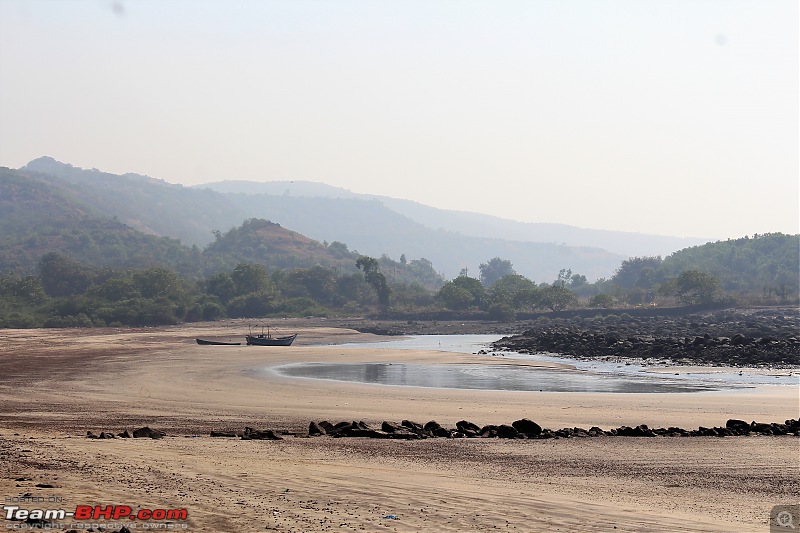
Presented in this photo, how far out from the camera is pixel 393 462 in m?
15.2

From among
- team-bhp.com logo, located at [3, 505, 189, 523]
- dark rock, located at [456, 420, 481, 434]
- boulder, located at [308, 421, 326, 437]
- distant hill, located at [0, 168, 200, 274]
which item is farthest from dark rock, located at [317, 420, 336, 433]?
distant hill, located at [0, 168, 200, 274]

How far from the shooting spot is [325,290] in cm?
12838

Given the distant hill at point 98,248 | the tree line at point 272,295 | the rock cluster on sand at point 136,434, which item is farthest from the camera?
the distant hill at point 98,248

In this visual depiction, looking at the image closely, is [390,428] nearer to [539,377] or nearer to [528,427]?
[528,427]

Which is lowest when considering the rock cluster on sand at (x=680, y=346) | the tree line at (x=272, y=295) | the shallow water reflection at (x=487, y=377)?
the shallow water reflection at (x=487, y=377)

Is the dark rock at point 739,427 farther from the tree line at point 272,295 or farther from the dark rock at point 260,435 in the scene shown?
the tree line at point 272,295

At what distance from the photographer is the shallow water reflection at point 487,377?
3269cm

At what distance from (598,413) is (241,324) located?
2922 inches

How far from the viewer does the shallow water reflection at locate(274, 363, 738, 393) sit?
32.7m

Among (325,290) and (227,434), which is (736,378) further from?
(325,290)

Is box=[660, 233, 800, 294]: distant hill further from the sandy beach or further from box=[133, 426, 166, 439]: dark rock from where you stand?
box=[133, 426, 166, 439]: dark rock

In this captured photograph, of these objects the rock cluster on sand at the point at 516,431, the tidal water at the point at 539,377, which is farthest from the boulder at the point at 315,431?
the tidal water at the point at 539,377

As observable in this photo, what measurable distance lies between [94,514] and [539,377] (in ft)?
96.7

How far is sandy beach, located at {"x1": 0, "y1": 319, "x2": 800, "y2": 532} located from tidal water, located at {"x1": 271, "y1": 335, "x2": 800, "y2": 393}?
2724 mm
